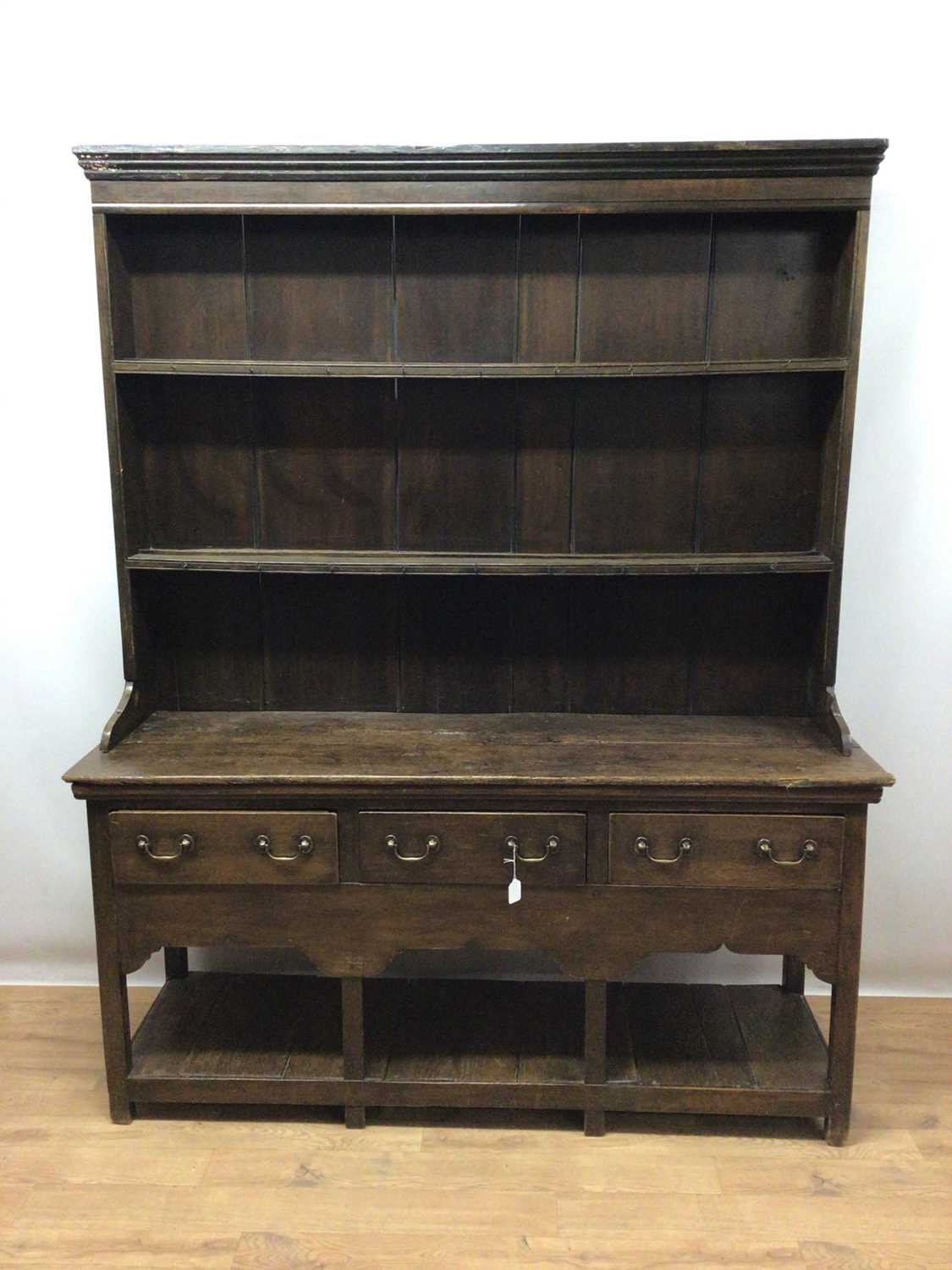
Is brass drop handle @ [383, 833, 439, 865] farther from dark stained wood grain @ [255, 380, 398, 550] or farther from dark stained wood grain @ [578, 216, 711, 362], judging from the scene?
dark stained wood grain @ [578, 216, 711, 362]

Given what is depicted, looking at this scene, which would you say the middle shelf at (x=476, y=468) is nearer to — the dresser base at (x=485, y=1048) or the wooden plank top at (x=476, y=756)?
the wooden plank top at (x=476, y=756)

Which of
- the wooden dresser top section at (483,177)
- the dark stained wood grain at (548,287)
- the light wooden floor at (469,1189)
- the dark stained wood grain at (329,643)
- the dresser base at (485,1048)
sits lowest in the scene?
the light wooden floor at (469,1189)

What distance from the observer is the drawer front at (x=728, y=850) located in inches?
82.3

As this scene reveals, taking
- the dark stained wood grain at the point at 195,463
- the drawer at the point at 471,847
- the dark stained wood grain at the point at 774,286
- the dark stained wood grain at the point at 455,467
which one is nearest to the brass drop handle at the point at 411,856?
the drawer at the point at 471,847

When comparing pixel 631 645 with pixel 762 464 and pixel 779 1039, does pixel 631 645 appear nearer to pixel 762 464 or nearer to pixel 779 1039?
pixel 762 464

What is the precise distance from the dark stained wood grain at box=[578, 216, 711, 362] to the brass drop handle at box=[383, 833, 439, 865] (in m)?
1.11

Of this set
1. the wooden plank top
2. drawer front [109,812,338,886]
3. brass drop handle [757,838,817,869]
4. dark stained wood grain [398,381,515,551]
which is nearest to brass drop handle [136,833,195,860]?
drawer front [109,812,338,886]

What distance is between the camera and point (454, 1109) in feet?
7.63

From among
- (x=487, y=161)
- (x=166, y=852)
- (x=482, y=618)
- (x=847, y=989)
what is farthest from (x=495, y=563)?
(x=847, y=989)

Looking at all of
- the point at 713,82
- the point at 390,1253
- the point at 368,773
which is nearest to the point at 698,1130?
the point at 390,1253

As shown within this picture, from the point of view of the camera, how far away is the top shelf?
2154 millimetres

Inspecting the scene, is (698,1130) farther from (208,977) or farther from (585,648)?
(208,977)

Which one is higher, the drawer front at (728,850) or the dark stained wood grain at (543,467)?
the dark stained wood grain at (543,467)

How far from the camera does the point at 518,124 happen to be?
2.39 metres
